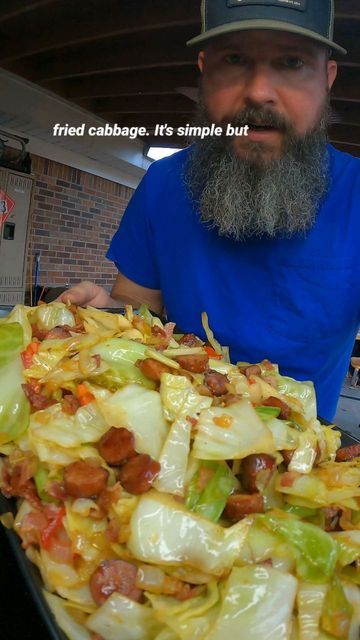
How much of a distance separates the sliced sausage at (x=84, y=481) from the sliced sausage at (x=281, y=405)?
0.34 m

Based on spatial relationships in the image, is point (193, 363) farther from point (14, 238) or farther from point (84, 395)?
point (14, 238)

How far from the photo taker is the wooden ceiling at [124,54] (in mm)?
3162

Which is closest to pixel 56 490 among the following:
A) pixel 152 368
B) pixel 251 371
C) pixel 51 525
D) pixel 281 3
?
pixel 51 525

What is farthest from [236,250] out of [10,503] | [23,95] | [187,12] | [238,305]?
[23,95]

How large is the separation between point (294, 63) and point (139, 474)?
1.22 m

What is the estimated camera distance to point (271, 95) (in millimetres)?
1395

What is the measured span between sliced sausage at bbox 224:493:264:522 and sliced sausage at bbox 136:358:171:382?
254 millimetres

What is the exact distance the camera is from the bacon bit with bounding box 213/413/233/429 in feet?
2.53

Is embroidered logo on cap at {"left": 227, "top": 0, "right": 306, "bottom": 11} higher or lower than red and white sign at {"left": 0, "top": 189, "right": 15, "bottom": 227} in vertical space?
higher

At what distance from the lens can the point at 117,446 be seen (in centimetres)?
74

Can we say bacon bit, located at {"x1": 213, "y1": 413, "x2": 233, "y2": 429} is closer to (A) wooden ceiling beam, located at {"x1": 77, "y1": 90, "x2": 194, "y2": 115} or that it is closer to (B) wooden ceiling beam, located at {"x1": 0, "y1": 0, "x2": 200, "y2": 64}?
(B) wooden ceiling beam, located at {"x1": 0, "y1": 0, "x2": 200, "y2": 64}

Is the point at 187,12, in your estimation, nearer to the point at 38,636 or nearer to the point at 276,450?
the point at 276,450

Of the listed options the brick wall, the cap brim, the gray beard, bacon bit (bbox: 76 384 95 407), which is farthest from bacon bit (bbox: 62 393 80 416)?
the brick wall

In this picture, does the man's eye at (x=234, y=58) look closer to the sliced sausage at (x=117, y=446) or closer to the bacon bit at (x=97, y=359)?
the bacon bit at (x=97, y=359)
